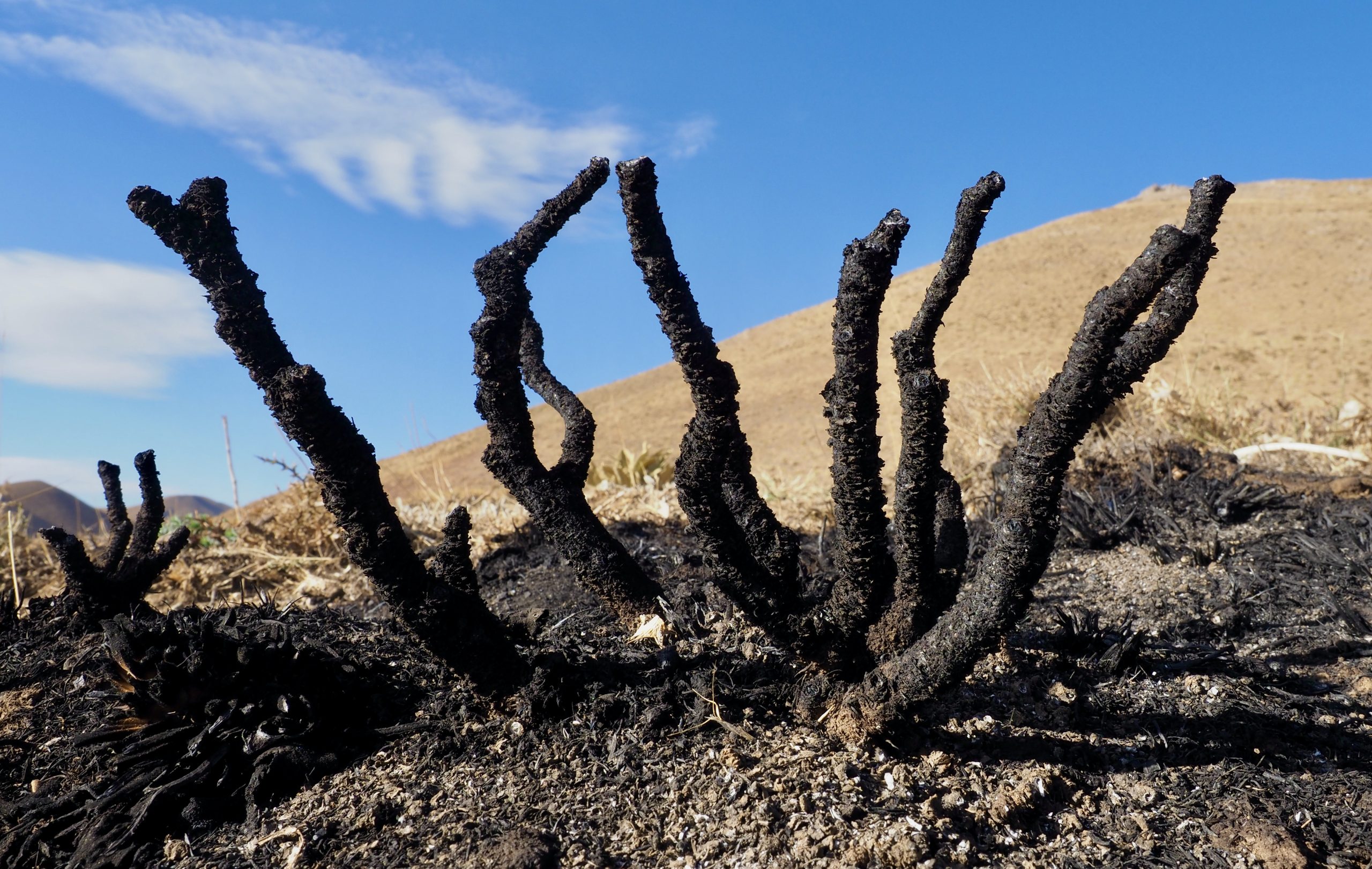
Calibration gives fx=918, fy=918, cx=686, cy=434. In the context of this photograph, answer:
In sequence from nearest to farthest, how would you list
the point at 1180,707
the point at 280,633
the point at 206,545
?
1. the point at 1180,707
2. the point at 280,633
3. the point at 206,545

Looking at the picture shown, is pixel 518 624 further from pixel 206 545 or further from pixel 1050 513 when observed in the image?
pixel 206 545

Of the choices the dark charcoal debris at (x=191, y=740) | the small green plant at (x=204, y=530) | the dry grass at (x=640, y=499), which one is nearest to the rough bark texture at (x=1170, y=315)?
the dark charcoal debris at (x=191, y=740)

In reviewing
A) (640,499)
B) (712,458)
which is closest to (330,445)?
(712,458)

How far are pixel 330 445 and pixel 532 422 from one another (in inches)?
29.2

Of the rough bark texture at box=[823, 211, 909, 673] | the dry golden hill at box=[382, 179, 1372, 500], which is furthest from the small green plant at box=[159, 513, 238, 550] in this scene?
the dry golden hill at box=[382, 179, 1372, 500]

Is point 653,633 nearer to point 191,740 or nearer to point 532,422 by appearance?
point 532,422

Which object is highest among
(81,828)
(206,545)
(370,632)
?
(206,545)

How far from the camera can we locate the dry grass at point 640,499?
583 cm

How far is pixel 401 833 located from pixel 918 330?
5.61 ft

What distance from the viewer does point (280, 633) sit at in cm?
304

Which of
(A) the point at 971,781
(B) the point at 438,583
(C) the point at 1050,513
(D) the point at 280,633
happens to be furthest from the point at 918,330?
(D) the point at 280,633

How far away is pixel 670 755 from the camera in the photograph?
236 centimetres

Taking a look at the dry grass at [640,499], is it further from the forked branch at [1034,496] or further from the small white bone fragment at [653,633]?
the forked branch at [1034,496]

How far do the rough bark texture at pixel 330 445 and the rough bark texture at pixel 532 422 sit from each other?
0.43 metres
